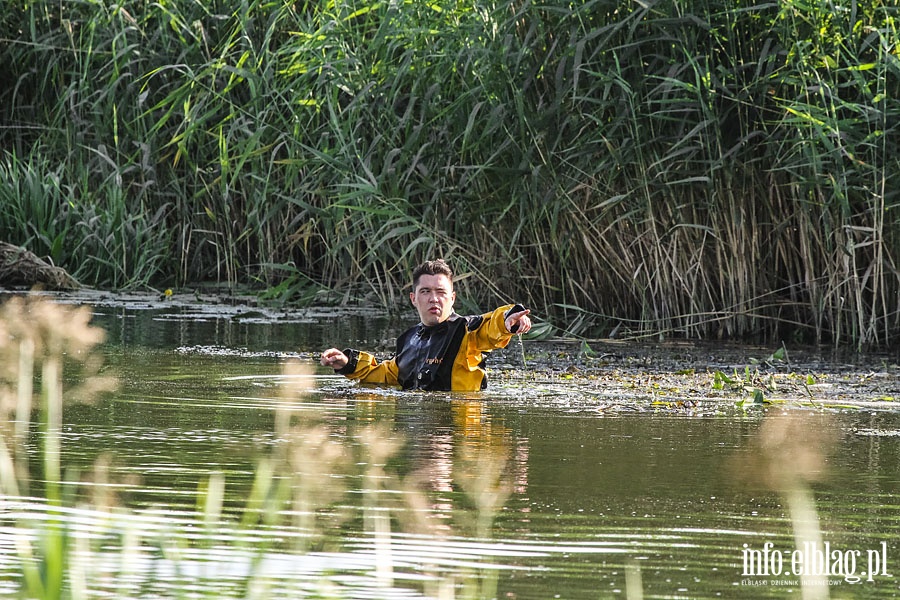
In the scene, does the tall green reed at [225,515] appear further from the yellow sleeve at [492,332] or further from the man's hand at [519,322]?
the yellow sleeve at [492,332]

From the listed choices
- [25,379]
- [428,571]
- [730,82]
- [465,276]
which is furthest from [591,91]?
[25,379]

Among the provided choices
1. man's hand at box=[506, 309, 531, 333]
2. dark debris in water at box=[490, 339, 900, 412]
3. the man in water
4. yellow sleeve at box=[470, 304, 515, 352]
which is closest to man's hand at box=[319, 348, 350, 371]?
the man in water

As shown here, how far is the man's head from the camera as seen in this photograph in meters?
7.16

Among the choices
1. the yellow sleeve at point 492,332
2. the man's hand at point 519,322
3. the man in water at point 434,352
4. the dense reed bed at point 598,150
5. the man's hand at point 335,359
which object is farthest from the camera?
the dense reed bed at point 598,150

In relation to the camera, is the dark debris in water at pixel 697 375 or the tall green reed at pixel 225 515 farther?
the dark debris in water at pixel 697 375

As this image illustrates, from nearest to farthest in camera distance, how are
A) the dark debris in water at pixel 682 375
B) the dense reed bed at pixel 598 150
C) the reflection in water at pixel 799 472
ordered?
the reflection in water at pixel 799 472
the dark debris in water at pixel 682 375
the dense reed bed at pixel 598 150

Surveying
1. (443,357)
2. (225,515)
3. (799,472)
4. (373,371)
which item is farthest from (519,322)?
(225,515)

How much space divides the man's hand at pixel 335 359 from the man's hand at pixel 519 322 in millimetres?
928

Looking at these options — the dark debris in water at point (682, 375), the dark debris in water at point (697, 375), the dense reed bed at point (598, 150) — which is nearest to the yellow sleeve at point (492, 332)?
the dark debris in water at point (682, 375)

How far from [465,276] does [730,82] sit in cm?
198

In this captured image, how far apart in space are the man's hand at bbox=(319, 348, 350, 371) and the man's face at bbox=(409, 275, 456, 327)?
45 centimetres

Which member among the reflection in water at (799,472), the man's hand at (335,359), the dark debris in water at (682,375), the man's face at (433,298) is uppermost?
the man's face at (433,298)

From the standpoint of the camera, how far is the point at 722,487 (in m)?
4.49

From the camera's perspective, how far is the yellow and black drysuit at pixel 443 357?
6.97 m
